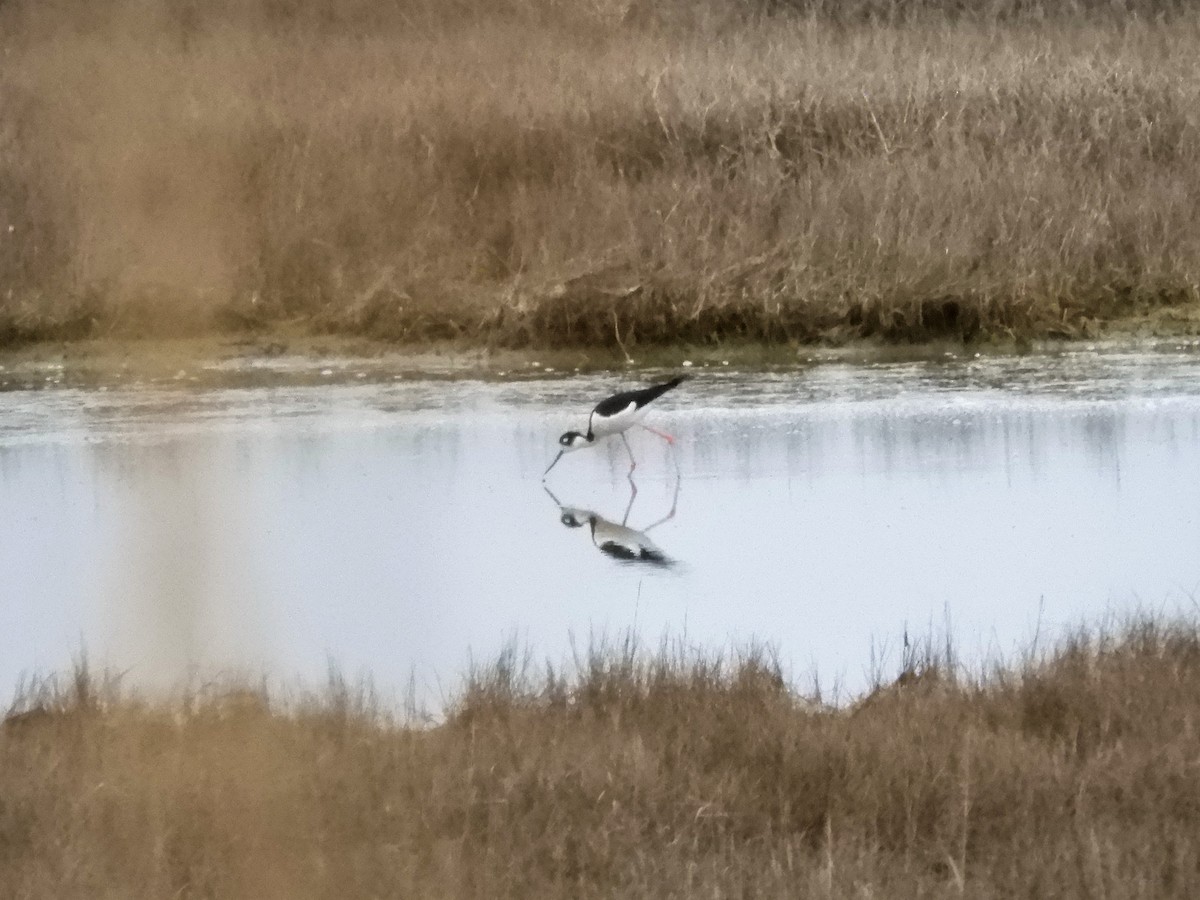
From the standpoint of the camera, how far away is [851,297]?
7.88m

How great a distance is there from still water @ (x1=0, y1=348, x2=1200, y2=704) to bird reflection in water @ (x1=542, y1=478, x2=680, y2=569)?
0.5 inches

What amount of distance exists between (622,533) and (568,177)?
3.38m

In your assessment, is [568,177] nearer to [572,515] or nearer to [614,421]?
[614,421]

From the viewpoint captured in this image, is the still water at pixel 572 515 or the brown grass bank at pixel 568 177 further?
the brown grass bank at pixel 568 177

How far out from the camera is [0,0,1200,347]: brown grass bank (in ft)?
26.1

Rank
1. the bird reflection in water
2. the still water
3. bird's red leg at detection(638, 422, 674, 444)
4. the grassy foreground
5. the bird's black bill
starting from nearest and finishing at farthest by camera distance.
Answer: the grassy foreground
the still water
the bird reflection in water
the bird's black bill
bird's red leg at detection(638, 422, 674, 444)

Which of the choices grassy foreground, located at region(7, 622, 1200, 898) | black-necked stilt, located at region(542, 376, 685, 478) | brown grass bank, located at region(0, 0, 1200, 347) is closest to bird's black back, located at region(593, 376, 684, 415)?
black-necked stilt, located at region(542, 376, 685, 478)

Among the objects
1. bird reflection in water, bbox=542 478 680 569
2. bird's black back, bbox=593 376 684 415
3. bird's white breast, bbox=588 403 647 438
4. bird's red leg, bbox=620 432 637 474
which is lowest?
bird reflection in water, bbox=542 478 680 569

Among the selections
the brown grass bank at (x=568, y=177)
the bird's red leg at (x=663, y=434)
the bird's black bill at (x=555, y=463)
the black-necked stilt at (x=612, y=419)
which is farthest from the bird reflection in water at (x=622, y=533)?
the brown grass bank at (x=568, y=177)

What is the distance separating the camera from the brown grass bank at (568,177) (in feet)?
26.1

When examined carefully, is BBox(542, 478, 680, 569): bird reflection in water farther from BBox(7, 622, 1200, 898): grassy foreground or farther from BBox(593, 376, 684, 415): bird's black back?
BBox(7, 622, 1200, 898): grassy foreground

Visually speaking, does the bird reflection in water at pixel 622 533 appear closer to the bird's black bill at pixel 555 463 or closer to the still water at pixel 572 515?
the still water at pixel 572 515

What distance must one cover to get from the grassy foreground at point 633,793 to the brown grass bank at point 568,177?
153 inches

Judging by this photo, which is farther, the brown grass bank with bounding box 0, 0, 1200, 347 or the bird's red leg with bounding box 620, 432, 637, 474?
the brown grass bank with bounding box 0, 0, 1200, 347
